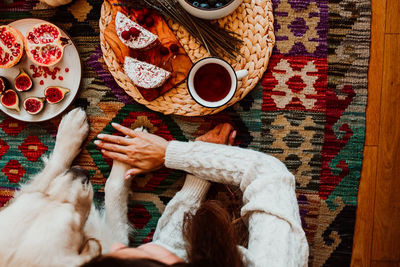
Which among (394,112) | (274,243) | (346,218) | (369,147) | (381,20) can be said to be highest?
(381,20)

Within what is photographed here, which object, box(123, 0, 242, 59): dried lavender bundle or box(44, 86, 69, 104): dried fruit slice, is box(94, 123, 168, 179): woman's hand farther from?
box(123, 0, 242, 59): dried lavender bundle

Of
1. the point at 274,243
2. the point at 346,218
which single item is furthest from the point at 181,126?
the point at 346,218

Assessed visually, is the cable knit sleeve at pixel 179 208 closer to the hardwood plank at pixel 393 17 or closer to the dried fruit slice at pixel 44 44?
the dried fruit slice at pixel 44 44

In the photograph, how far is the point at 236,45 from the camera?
0.98 metres

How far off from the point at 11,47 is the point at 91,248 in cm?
69

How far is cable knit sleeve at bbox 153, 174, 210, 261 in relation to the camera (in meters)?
0.96

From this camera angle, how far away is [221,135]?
1.06 m

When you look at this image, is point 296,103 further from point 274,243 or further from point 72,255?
point 72,255

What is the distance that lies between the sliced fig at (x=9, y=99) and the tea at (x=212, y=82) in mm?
611

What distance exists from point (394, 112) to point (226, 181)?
0.63 metres

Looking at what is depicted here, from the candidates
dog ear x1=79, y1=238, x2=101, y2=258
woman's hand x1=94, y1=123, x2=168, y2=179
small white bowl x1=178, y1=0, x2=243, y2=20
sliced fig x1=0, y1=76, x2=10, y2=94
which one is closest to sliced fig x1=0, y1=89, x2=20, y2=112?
sliced fig x1=0, y1=76, x2=10, y2=94

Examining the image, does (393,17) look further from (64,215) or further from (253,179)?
(64,215)

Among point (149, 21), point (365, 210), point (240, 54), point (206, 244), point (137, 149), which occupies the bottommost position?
point (365, 210)

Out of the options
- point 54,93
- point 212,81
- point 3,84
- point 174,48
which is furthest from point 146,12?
point 3,84
